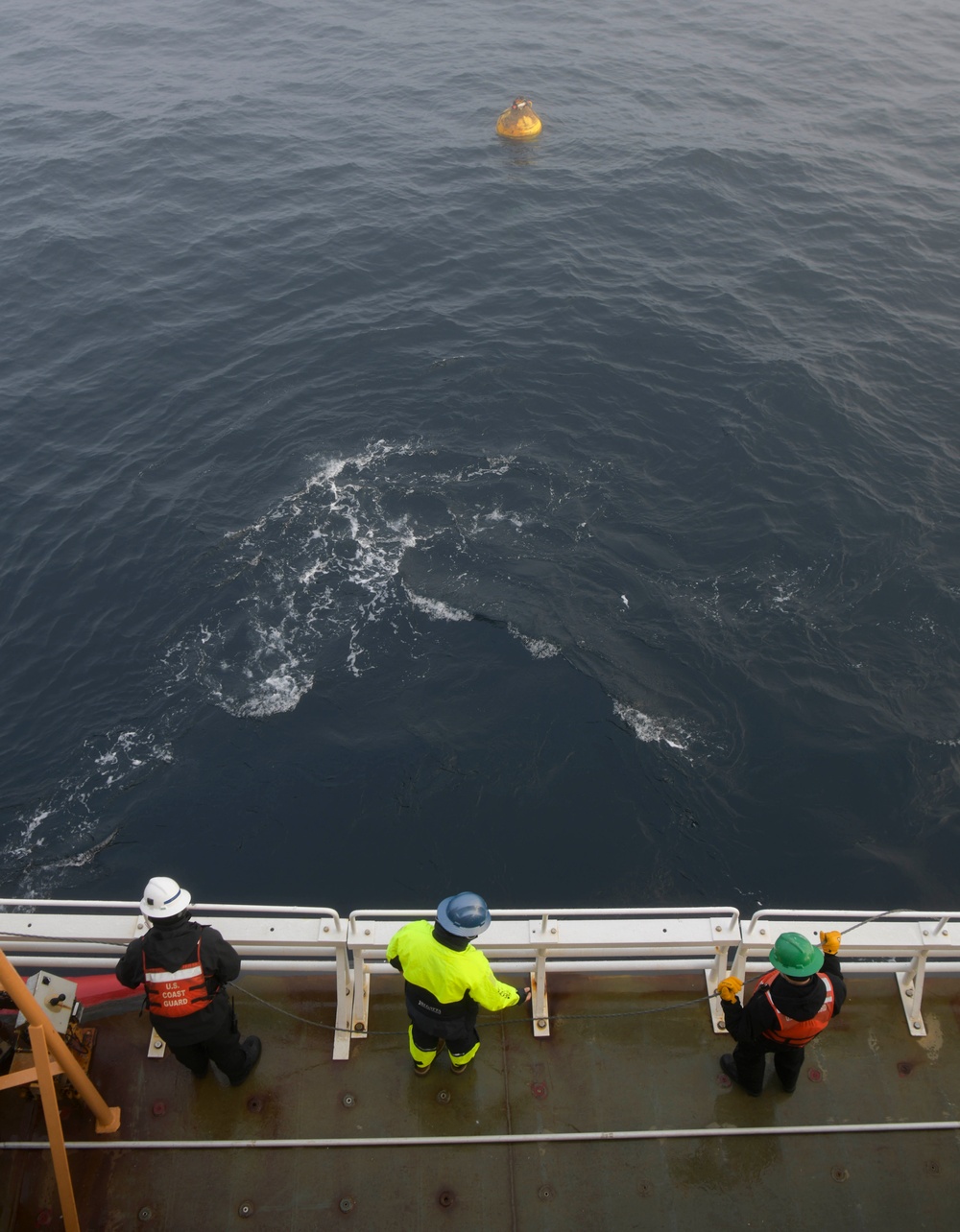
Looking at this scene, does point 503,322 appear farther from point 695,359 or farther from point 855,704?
point 855,704

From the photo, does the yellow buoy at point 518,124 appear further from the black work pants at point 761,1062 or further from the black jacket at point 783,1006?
the black work pants at point 761,1062

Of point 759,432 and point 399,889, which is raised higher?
point 759,432

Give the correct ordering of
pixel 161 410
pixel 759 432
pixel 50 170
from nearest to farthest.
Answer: pixel 759 432 → pixel 161 410 → pixel 50 170

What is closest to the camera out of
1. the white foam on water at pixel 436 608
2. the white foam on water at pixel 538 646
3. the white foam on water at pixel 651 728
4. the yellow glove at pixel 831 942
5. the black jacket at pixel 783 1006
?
the black jacket at pixel 783 1006

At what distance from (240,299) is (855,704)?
2350cm

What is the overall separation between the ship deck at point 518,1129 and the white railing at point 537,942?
242 mm

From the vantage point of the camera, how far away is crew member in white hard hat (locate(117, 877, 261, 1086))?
22.7 ft

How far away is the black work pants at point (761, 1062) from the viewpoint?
753 centimetres

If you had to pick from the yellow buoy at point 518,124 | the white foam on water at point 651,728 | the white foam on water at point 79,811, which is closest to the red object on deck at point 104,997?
the white foam on water at point 79,811

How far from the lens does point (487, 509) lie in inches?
862

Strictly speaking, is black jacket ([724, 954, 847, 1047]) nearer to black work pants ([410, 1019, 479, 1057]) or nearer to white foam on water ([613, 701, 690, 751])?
black work pants ([410, 1019, 479, 1057])

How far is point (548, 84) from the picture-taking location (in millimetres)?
44688

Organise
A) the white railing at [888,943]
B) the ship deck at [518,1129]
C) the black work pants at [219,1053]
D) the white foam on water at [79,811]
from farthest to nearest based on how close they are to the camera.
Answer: the white foam on water at [79,811] → the white railing at [888,943] → the black work pants at [219,1053] → the ship deck at [518,1129]

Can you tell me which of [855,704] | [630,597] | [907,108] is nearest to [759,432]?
[630,597]
